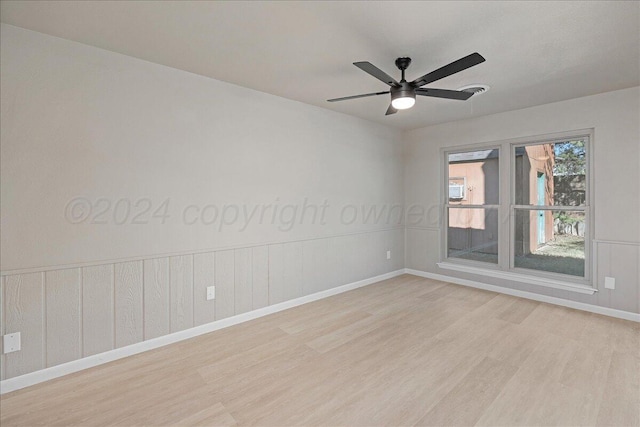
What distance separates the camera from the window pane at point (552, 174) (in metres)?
3.81

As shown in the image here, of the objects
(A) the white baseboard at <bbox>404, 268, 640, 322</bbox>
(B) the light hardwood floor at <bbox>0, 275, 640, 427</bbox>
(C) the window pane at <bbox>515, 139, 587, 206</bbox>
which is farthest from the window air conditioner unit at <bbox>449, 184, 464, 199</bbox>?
(B) the light hardwood floor at <bbox>0, 275, 640, 427</bbox>

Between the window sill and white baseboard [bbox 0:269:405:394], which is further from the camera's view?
the window sill

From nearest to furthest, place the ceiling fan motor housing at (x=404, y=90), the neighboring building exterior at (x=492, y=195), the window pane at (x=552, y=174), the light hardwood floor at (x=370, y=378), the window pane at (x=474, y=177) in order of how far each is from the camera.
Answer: the light hardwood floor at (x=370, y=378) → the ceiling fan motor housing at (x=404, y=90) → the window pane at (x=552, y=174) → the neighboring building exterior at (x=492, y=195) → the window pane at (x=474, y=177)

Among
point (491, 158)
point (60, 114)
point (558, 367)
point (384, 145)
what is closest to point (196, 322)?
point (60, 114)

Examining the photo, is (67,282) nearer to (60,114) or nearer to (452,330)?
(60,114)

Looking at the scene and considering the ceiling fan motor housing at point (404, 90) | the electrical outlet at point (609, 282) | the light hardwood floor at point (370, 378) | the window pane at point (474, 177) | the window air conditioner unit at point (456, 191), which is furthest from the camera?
the window air conditioner unit at point (456, 191)

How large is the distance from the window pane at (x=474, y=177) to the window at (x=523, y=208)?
1 cm

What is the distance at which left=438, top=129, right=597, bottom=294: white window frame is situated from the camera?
146 inches

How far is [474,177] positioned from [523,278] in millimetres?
1642

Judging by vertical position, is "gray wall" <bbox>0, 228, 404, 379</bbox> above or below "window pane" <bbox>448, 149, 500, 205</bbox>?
below

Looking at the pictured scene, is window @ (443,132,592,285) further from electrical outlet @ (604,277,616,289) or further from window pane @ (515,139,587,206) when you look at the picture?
electrical outlet @ (604,277,616,289)

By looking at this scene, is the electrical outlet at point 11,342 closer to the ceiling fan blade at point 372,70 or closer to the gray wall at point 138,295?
the gray wall at point 138,295

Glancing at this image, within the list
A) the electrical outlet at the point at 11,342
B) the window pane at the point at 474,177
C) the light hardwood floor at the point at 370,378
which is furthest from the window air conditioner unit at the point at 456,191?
the electrical outlet at the point at 11,342

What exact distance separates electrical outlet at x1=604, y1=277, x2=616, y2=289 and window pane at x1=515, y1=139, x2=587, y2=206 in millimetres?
924
